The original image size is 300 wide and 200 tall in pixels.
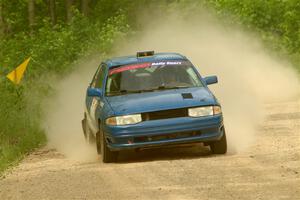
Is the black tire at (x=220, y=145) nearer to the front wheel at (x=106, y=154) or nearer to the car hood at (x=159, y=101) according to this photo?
the car hood at (x=159, y=101)

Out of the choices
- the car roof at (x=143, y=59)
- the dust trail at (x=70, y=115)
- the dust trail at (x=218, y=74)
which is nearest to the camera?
the car roof at (x=143, y=59)

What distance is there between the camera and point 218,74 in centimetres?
2650

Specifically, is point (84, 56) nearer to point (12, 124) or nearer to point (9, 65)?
point (9, 65)

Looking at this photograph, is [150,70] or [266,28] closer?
[150,70]

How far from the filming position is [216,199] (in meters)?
9.30

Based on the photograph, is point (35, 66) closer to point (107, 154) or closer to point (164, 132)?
point (107, 154)

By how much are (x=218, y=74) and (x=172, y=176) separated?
15.5 metres

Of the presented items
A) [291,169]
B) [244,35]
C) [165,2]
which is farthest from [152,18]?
[291,169]

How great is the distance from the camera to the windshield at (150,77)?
46.9 feet

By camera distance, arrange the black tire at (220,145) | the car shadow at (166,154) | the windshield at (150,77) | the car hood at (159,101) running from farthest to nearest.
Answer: the windshield at (150,77) → the car shadow at (166,154) → the black tire at (220,145) → the car hood at (159,101)

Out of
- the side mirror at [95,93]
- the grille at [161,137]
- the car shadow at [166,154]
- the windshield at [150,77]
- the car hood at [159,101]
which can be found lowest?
the car shadow at [166,154]

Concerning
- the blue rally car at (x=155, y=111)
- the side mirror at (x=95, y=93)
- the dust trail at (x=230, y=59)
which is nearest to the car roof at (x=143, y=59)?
the blue rally car at (x=155, y=111)

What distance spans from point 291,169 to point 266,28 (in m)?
23.6

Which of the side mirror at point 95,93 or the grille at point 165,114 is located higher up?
the side mirror at point 95,93
